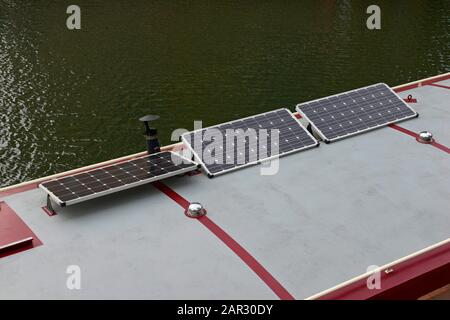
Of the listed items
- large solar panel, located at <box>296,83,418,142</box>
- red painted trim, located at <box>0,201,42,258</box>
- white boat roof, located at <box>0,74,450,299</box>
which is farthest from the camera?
large solar panel, located at <box>296,83,418,142</box>

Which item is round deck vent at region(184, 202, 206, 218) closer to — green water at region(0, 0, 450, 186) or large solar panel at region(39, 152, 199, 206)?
large solar panel at region(39, 152, 199, 206)

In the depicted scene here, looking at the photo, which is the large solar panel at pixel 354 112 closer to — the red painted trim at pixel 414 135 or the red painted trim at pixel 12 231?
the red painted trim at pixel 414 135

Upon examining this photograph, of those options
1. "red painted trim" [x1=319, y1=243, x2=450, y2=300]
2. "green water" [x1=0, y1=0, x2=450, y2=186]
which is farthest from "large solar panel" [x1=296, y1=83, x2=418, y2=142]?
"green water" [x1=0, y1=0, x2=450, y2=186]

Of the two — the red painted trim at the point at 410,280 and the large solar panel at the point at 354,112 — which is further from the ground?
the large solar panel at the point at 354,112

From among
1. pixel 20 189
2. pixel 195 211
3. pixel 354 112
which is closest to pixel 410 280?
pixel 195 211

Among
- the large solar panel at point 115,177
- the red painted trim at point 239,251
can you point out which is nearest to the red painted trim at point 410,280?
the red painted trim at point 239,251

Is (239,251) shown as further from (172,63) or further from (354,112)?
(172,63)
